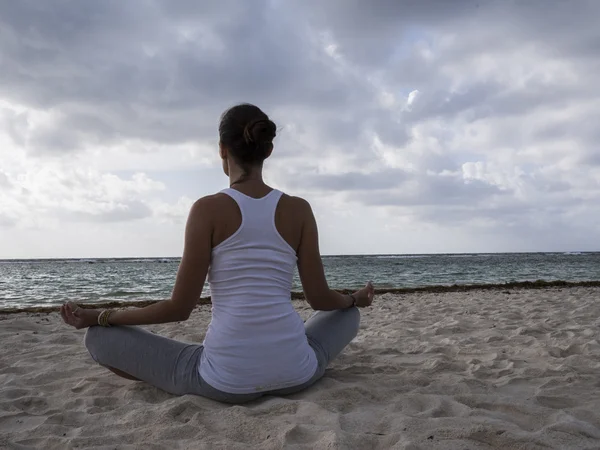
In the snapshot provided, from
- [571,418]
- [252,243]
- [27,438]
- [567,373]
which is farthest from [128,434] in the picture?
[567,373]

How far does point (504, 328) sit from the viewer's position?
206 inches

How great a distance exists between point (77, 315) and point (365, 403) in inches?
66.9

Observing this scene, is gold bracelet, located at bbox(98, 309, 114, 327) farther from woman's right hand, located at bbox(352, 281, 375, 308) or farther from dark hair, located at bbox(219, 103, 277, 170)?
woman's right hand, located at bbox(352, 281, 375, 308)

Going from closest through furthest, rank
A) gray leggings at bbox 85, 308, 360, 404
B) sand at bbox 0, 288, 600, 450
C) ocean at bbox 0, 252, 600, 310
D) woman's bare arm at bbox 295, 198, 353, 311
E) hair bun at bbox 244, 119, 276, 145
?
sand at bbox 0, 288, 600, 450
hair bun at bbox 244, 119, 276, 145
woman's bare arm at bbox 295, 198, 353, 311
gray leggings at bbox 85, 308, 360, 404
ocean at bbox 0, 252, 600, 310

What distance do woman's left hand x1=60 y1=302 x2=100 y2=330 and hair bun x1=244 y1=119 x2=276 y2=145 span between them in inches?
53.2

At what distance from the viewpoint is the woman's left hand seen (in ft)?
9.09

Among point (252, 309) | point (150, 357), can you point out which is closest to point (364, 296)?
point (252, 309)

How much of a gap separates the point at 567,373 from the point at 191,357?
248cm

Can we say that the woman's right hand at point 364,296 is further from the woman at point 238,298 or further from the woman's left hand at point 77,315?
the woman's left hand at point 77,315

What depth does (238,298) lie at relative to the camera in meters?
2.59

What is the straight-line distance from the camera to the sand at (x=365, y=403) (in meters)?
2.22

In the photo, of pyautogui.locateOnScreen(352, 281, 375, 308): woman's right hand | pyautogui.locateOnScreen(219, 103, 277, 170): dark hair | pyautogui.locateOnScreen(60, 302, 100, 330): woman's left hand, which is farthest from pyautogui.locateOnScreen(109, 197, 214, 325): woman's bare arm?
pyautogui.locateOnScreen(352, 281, 375, 308): woman's right hand

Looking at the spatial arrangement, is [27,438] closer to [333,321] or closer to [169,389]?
[169,389]

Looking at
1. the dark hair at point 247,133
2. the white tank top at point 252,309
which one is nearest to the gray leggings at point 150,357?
the white tank top at point 252,309
